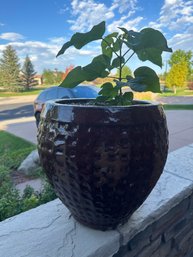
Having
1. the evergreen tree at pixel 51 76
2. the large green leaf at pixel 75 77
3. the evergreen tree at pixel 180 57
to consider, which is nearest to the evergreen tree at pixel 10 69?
the evergreen tree at pixel 51 76

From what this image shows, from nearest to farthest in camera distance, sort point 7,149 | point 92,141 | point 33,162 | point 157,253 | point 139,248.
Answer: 1. point 92,141
2. point 139,248
3. point 157,253
4. point 33,162
5. point 7,149

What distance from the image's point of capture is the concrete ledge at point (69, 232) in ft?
3.65

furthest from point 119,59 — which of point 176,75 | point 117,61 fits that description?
point 176,75

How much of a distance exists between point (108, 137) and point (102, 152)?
0.06 meters

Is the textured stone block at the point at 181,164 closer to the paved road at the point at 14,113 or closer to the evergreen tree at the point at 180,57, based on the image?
→ the paved road at the point at 14,113

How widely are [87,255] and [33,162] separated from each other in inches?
130

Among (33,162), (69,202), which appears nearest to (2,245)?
(69,202)

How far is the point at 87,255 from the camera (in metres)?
1.08

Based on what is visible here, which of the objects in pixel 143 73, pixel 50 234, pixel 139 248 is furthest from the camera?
pixel 139 248

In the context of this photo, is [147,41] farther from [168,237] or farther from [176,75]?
[176,75]

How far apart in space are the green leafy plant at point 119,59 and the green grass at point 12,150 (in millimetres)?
3541

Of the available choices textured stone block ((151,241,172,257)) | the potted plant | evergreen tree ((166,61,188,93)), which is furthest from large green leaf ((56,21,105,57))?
evergreen tree ((166,61,188,93))

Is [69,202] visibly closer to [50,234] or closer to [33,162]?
[50,234]

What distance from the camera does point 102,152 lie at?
0.96 metres
